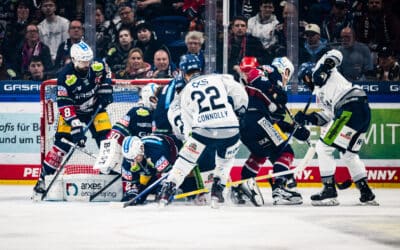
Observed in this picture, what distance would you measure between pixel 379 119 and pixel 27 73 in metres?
3.86

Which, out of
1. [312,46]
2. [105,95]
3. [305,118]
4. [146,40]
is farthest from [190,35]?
[305,118]

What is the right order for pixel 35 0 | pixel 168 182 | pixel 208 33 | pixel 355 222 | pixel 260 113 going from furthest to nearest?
pixel 35 0 → pixel 208 33 → pixel 260 113 → pixel 168 182 → pixel 355 222

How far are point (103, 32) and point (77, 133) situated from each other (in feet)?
9.11

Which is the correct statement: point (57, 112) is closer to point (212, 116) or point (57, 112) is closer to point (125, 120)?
point (125, 120)

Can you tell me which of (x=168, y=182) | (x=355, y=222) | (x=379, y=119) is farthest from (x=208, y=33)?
(x=355, y=222)

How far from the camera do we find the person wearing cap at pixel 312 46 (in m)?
12.2

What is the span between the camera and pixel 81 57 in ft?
33.9

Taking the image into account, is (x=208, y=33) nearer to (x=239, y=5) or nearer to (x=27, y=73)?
(x=239, y=5)

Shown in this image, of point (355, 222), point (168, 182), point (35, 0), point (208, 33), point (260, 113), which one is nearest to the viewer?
point (355, 222)

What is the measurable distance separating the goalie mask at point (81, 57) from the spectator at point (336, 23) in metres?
3.25

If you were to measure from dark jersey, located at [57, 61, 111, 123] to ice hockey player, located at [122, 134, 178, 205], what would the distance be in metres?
0.74

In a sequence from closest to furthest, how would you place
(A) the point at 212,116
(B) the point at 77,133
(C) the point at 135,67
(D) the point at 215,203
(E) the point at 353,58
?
(A) the point at 212,116
(D) the point at 215,203
(B) the point at 77,133
(E) the point at 353,58
(C) the point at 135,67

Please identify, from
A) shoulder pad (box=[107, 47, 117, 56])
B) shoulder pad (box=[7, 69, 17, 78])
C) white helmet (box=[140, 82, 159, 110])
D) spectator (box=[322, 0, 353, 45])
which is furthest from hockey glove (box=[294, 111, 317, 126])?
shoulder pad (box=[7, 69, 17, 78])

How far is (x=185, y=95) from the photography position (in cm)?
961
